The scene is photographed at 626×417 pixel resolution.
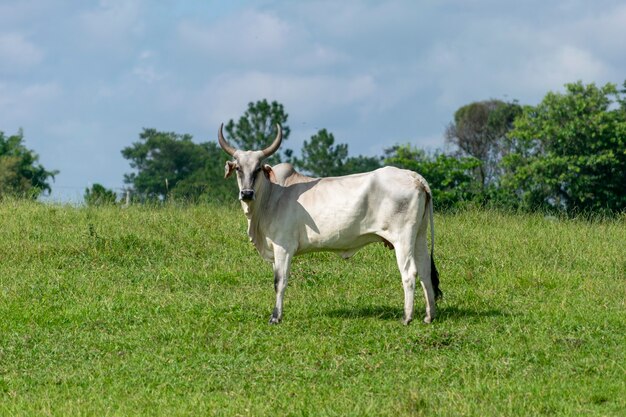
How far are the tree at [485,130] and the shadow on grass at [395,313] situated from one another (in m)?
33.1

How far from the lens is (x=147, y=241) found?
14.2 m

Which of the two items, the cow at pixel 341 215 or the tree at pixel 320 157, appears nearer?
the cow at pixel 341 215

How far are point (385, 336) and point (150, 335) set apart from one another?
85.8 inches

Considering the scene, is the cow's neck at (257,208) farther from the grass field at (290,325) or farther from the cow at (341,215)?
the grass field at (290,325)

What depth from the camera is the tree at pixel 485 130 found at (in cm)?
4544

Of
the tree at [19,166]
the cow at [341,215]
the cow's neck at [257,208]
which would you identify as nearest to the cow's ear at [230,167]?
the cow at [341,215]

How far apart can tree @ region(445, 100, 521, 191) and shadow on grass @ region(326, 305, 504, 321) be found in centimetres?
3308

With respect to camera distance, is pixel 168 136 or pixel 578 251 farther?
pixel 168 136

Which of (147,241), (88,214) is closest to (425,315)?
(147,241)

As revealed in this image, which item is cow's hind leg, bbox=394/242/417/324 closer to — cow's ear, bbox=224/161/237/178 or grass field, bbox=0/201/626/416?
grass field, bbox=0/201/626/416

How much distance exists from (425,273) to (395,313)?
0.65 metres

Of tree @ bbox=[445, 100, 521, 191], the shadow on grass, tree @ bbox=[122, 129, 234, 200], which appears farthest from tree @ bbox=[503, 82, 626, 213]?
tree @ bbox=[122, 129, 234, 200]

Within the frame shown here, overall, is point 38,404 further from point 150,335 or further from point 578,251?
point 578,251

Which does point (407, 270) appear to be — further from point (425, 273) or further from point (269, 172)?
point (269, 172)
